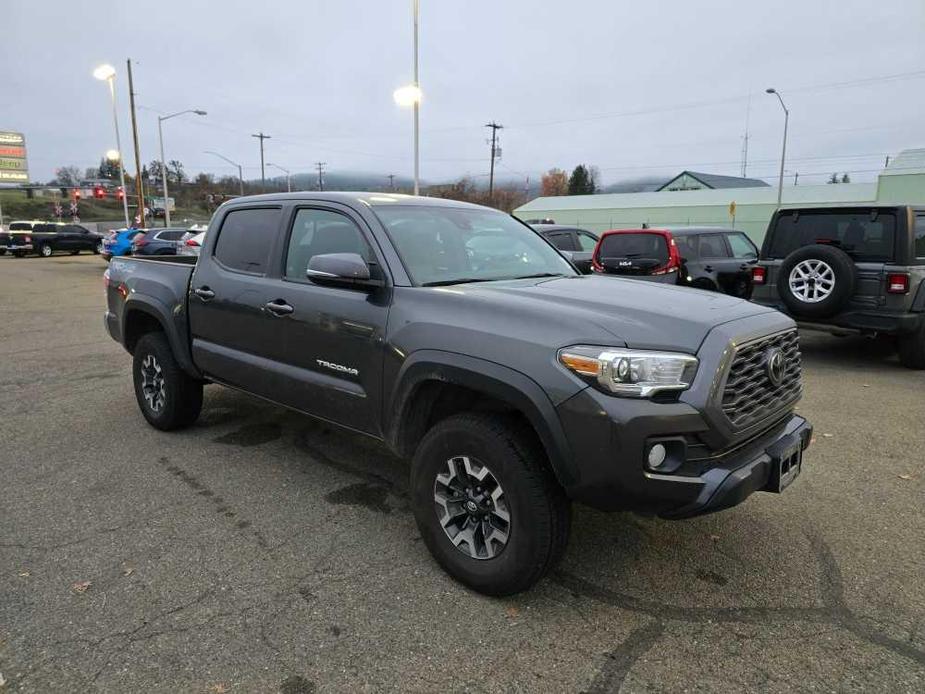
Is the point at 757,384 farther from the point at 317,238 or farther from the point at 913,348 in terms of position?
the point at 913,348

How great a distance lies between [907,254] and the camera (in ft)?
22.9

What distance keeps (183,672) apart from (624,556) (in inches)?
81.3

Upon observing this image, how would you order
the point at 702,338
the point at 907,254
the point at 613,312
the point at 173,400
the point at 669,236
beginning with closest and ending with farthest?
the point at 702,338
the point at 613,312
the point at 173,400
the point at 907,254
the point at 669,236

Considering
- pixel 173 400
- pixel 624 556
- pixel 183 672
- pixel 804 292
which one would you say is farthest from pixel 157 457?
pixel 804 292

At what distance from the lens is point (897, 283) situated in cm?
694

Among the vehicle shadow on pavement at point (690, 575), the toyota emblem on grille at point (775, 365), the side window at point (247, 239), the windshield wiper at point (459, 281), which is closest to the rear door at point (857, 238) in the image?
the vehicle shadow on pavement at point (690, 575)

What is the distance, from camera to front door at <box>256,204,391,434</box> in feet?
11.0

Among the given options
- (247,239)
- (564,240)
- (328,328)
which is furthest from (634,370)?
(564,240)

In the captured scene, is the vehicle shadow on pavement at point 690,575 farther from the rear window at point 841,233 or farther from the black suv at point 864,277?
the rear window at point 841,233

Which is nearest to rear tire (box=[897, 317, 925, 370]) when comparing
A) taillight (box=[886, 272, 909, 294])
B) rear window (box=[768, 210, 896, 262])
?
taillight (box=[886, 272, 909, 294])

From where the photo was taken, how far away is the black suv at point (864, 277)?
6.98 m

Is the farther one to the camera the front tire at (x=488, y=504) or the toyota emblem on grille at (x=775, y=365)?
the toyota emblem on grille at (x=775, y=365)

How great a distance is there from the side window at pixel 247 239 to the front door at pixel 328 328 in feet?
0.71

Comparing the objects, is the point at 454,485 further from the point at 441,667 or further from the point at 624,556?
the point at 624,556
